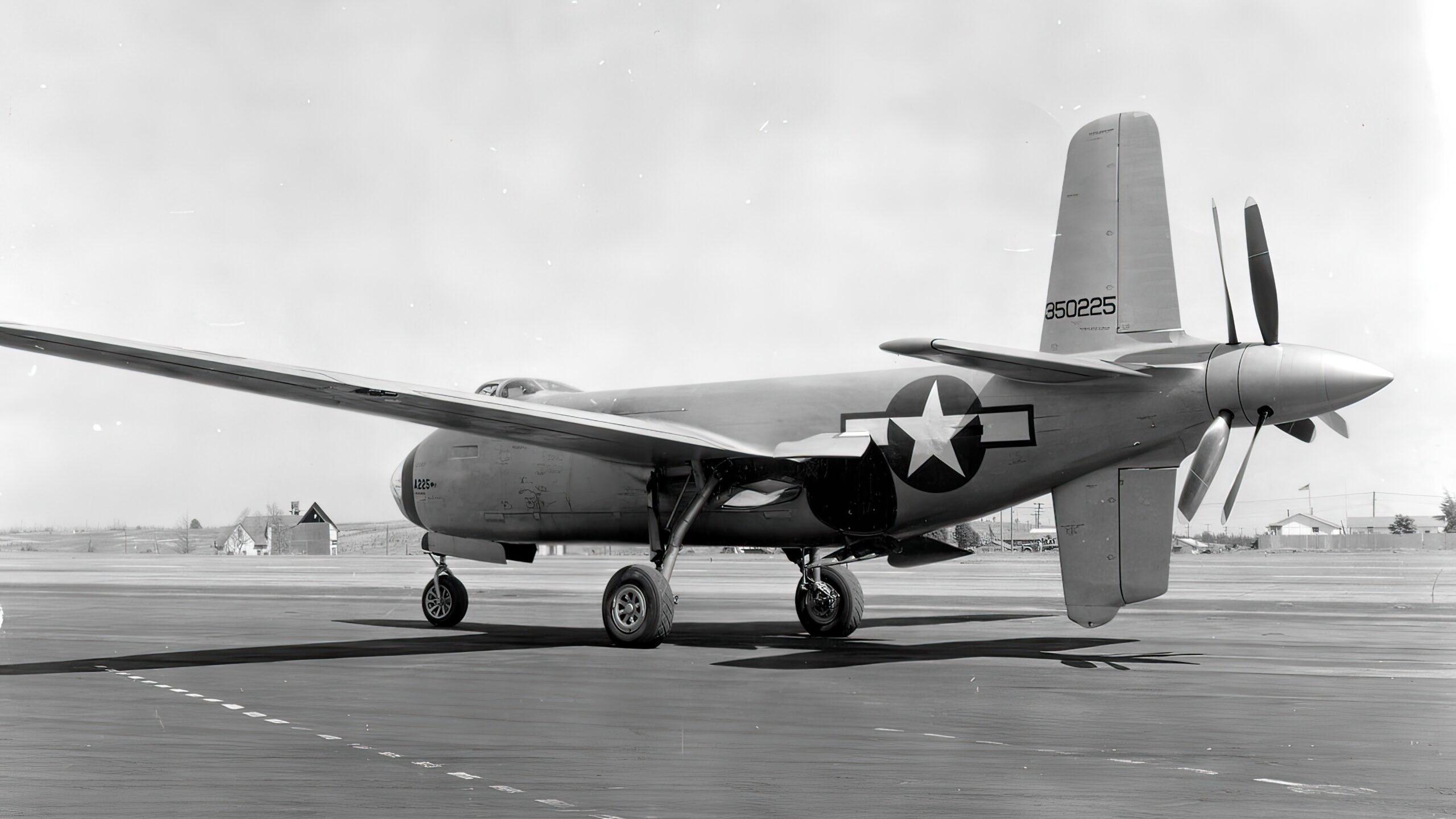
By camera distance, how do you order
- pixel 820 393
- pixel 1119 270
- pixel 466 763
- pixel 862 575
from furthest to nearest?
pixel 862 575, pixel 820 393, pixel 1119 270, pixel 466 763

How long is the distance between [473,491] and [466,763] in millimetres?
14131

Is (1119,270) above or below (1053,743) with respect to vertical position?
above

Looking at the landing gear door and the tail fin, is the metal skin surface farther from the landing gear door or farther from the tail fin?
the tail fin

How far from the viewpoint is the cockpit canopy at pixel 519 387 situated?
22.9 metres

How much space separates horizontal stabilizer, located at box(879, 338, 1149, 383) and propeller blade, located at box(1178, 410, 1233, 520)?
1.20 metres

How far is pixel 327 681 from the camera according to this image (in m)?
13.6

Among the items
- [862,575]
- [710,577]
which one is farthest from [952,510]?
[862,575]

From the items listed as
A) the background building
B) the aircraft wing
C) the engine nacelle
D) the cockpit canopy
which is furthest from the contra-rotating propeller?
the background building

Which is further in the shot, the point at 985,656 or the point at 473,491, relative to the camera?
the point at 473,491

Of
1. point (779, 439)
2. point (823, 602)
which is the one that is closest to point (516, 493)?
point (779, 439)

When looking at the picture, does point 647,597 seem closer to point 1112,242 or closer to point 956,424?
point 956,424

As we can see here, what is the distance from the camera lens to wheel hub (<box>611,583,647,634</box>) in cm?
1770

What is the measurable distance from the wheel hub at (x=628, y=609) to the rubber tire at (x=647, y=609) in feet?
0.05

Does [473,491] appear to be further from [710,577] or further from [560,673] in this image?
[710,577]
